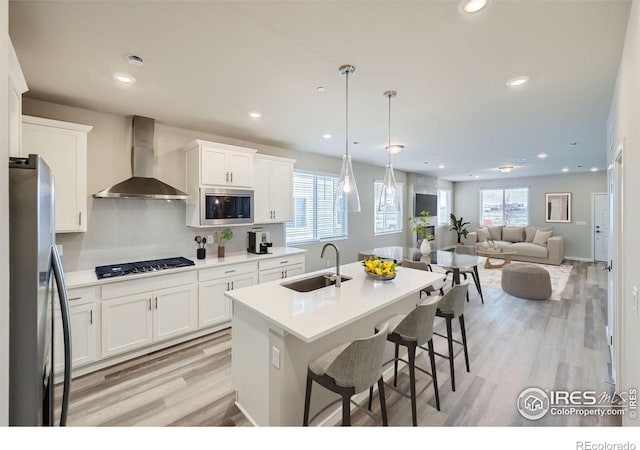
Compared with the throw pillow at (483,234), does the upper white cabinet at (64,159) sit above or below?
above

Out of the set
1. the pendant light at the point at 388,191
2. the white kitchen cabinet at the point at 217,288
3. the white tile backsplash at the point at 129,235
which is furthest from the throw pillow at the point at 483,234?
the white tile backsplash at the point at 129,235

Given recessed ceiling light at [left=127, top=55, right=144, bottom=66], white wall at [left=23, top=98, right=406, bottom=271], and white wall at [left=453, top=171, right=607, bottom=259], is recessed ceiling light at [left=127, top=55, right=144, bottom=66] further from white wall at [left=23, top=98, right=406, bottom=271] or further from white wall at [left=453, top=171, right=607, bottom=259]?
white wall at [left=453, top=171, right=607, bottom=259]

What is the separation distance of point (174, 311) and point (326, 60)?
2928mm

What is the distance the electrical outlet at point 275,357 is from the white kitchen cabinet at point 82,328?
1.97m

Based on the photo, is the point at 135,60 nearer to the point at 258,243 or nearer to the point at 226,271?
the point at 226,271

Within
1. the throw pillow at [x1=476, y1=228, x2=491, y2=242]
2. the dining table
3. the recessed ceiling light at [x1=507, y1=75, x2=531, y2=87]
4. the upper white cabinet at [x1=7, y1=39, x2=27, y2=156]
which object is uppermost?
the recessed ceiling light at [x1=507, y1=75, x2=531, y2=87]

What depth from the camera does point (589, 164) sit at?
21.7ft

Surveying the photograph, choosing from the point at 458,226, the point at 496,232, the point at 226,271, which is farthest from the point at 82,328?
the point at 496,232

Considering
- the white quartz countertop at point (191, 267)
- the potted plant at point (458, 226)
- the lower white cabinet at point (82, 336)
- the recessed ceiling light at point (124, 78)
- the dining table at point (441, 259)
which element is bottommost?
the lower white cabinet at point (82, 336)

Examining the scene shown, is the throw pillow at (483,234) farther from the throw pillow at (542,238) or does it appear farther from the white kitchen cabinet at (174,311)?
the white kitchen cabinet at (174,311)

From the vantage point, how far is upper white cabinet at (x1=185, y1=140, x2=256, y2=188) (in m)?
3.52

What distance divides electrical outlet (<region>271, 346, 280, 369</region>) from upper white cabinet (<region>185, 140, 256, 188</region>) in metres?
2.43

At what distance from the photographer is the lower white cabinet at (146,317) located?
2.77 meters

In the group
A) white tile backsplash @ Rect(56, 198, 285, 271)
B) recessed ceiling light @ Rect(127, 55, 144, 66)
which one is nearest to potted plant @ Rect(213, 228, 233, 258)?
white tile backsplash @ Rect(56, 198, 285, 271)
